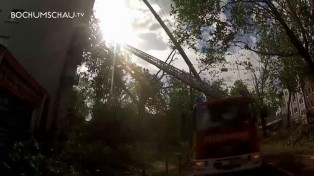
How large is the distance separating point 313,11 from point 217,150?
8418 millimetres

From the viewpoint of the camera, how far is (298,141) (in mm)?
29578

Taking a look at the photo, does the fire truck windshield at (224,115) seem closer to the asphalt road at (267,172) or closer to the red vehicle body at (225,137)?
the red vehicle body at (225,137)

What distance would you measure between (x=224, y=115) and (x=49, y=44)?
13.2 meters

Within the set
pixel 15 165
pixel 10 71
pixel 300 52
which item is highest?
pixel 300 52

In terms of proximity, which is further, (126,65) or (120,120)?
(126,65)

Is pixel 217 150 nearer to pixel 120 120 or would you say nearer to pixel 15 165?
pixel 15 165

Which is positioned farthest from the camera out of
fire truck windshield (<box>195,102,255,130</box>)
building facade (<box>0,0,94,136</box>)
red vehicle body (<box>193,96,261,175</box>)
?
building facade (<box>0,0,94,136</box>)

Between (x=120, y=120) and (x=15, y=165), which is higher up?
(x=120, y=120)

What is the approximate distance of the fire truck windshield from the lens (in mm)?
12953

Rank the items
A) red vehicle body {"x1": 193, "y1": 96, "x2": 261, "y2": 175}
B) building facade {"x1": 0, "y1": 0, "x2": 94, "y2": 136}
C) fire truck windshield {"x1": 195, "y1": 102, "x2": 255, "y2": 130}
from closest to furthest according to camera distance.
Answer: red vehicle body {"x1": 193, "y1": 96, "x2": 261, "y2": 175} → fire truck windshield {"x1": 195, "y1": 102, "x2": 255, "y2": 130} → building facade {"x1": 0, "y1": 0, "x2": 94, "y2": 136}

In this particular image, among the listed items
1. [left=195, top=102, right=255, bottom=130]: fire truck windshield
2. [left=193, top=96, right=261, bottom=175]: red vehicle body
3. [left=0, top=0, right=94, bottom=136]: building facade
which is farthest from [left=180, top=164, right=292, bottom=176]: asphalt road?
[left=0, top=0, right=94, bottom=136]: building facade

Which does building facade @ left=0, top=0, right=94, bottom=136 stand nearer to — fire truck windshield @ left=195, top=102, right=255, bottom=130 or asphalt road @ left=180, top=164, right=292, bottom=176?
fire truck windshield @ left=195, top=102, right=255, bottom=130

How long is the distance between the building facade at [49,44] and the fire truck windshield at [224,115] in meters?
10.1

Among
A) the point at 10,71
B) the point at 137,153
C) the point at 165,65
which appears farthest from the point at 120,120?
the point at 10,71
